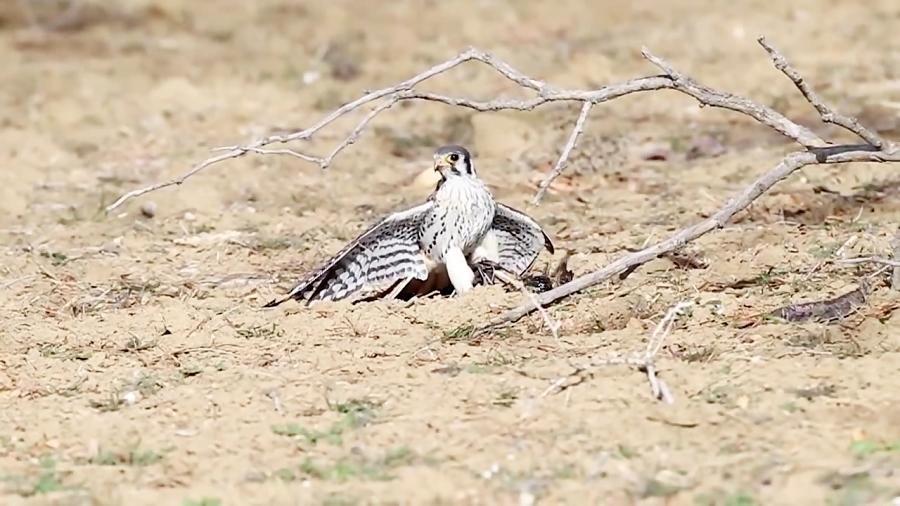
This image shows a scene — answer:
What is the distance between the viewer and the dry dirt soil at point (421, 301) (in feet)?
12.3

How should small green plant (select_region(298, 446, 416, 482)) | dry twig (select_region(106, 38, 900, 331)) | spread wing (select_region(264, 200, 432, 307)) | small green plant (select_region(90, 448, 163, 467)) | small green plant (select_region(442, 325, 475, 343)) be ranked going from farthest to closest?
spread wing (select_region(264, 200, 432, 307)) < small green plant (select_region(442, 325, 475, 343)) < dry twig (select_region(106, 38, 900, 331)) < small green plant (select_region(90, 448, 163, 467)) < small green plant (select_region(298, 446, 416, 482))

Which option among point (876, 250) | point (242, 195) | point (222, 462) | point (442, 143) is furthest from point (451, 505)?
point (442, 143)

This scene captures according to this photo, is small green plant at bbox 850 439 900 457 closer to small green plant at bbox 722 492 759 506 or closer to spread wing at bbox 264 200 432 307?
small green plant at bbox 722 492 759 506

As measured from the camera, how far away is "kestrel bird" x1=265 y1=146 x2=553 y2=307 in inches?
209

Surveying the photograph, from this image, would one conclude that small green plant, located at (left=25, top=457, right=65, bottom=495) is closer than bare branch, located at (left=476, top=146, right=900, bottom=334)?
Yes

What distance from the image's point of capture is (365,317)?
4.90 metres

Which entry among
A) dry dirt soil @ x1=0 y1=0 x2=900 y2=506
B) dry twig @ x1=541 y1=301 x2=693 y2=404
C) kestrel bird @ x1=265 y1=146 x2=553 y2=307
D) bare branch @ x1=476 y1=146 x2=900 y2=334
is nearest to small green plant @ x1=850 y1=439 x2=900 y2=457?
dry dirt soil @ x1=0 y1=0 x2=900 y2=506

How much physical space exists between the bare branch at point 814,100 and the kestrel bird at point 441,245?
1253 mm

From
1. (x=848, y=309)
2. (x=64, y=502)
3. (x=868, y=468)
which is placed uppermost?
(x=848, y=309)

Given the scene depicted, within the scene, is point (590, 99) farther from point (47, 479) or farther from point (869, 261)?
point (47, 479)

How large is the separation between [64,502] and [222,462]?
383mm

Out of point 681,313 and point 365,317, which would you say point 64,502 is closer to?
Result: point 365,317

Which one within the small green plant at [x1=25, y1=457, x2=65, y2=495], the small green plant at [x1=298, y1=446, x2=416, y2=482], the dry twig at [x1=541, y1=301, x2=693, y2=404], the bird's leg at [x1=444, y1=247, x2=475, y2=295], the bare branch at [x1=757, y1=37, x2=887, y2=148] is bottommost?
the small green plant at [x1=25, y1=457, x2=65, y2=495]

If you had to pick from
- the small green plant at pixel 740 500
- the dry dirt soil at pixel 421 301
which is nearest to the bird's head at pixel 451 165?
the dry dirt soil at pixel 421 301
